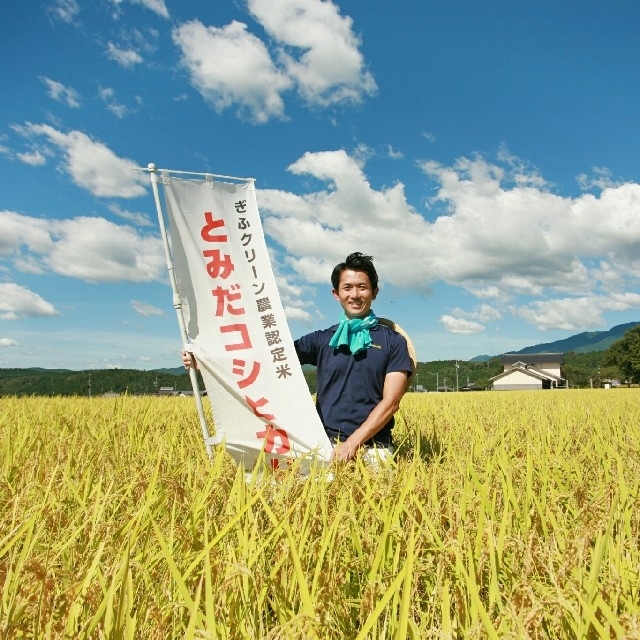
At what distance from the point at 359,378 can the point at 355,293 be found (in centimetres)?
56

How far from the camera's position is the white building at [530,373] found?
6462 centimetres

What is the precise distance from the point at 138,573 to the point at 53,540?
0.61m

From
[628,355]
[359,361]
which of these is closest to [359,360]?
[359,361]

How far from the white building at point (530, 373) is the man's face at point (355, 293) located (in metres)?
61.9

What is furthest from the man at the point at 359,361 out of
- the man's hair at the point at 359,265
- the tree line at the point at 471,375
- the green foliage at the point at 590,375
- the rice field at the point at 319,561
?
the green foliage at the point at 590,375

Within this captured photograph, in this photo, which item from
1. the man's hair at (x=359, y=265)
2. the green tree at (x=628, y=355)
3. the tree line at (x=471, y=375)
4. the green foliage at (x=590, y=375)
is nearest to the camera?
the man's hair at (x=359, y=265)

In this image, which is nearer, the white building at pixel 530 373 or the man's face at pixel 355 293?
the man's face at pixel 355 293

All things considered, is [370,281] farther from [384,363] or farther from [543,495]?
[543,495]

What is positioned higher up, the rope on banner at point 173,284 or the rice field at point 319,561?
the rope on banner at point 173,284

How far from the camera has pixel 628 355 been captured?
2432 inches

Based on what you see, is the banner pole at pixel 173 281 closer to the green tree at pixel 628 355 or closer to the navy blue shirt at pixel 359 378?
the navy blue shirt at pixel 359 378

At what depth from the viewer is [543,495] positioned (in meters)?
2.15

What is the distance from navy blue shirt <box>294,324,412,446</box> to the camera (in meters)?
3.23

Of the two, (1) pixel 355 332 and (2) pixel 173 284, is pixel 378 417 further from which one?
(2) pixel 173 284
